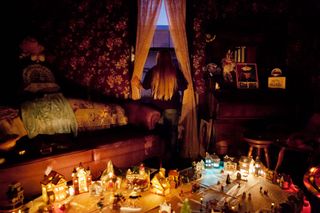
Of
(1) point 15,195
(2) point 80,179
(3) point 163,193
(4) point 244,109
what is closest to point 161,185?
(3) point 163,193

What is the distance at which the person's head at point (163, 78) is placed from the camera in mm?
4098

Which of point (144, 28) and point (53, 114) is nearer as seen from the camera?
point (53, 114)

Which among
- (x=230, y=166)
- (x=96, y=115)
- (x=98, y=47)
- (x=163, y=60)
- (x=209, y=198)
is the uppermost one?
(x=98, y=47)

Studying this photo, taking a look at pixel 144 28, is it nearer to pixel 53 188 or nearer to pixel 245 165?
pixel 245 165

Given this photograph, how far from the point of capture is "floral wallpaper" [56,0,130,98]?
4.14 m

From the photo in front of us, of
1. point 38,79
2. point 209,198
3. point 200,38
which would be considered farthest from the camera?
point 200,38

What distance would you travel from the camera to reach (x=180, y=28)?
459cm

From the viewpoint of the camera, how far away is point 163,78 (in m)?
4.11

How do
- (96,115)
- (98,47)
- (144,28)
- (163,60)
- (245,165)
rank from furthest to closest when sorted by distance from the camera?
(144,28) < (98,47) < (163,60) < (96,115) < (245,165)

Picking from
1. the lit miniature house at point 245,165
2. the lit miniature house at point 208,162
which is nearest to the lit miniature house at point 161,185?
the lit miniature house at point 208,162

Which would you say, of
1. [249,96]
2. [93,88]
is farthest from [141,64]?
[249,96]

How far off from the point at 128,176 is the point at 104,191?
11.3 inches

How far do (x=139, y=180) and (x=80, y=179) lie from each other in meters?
0.61

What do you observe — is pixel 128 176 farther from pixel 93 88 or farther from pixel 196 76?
pixel 196 76
